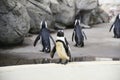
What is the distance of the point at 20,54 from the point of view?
7891 millimetres

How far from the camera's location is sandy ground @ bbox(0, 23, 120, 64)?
7.89 m

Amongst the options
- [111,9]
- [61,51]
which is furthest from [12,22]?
[111,9]

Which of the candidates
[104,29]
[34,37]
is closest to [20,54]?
[34,37]

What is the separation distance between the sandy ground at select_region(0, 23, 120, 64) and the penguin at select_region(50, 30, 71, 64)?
99mm

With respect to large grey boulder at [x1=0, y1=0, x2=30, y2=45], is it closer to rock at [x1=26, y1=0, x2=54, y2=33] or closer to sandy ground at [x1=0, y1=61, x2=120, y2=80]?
rock at [x1=26, y1=0, x2=54, y2=33]

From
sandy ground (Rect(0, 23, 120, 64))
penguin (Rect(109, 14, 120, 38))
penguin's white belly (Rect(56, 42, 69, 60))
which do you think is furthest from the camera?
penguin (Rect(109, 14, 120, 38))

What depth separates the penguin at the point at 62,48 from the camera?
25.3 feet

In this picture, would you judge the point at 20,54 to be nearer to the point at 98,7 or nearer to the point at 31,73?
the point at 31,73

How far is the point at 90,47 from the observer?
7910 mm

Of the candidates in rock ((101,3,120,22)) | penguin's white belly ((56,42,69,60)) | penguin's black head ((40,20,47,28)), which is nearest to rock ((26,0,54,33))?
penguin's black head ((40,20,47,28))

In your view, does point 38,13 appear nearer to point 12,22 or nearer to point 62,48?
point 12,22

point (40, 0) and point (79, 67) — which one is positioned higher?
point (40, 0)

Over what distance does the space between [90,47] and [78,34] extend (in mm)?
144

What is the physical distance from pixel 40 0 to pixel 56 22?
22 centimetres
